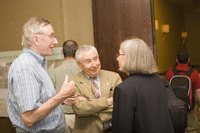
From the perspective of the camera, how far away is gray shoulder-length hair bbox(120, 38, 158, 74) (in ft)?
5.31

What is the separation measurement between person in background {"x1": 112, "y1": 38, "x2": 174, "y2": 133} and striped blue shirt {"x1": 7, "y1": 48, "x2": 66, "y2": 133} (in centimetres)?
44

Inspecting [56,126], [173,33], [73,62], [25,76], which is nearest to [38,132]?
[56,126]

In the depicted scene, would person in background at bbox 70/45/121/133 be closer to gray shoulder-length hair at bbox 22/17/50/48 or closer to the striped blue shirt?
the striped blue shirt

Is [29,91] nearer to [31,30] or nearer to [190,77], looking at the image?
[31,30]

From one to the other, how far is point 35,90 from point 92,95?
0.80 metres

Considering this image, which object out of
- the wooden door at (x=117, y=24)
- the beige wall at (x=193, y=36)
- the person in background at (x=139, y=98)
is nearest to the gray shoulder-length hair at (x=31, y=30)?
the person in background at (x=139, y=98)

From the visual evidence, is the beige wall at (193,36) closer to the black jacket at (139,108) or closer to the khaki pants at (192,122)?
the khaki pants at (192,122)

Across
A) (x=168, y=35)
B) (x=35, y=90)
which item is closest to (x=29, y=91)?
(x=35, y=90)

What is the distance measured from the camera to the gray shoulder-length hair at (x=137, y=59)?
5.31 feet

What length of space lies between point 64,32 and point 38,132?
2607mm

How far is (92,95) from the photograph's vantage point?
2.16m

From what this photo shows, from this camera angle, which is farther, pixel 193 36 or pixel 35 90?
pixel 193 36

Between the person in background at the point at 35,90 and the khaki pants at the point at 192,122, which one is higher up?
the person in background at the point at 35,90

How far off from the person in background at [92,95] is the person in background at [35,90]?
1.24 feet
